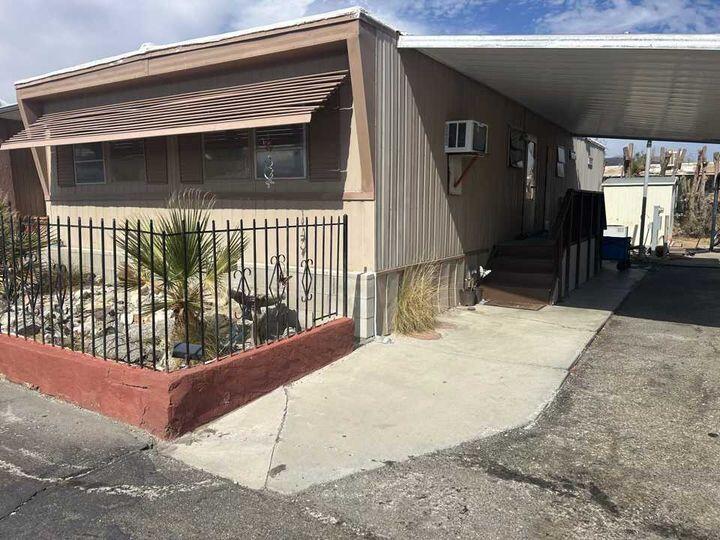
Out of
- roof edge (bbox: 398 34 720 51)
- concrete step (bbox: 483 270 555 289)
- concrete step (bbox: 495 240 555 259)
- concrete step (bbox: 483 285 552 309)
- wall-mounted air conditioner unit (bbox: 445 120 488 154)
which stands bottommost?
concrete step (bbox: 483 285 552 309)

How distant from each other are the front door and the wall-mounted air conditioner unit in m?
3.69

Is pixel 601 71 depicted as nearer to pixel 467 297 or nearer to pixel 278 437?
pixel 467 297

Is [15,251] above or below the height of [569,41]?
below

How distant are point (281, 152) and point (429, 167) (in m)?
1.93

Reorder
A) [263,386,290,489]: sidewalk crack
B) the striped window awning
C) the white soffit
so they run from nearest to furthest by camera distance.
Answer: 1. [263,386,290,489]: sidewalk crack
2. the white soffit
3. the striped window awning

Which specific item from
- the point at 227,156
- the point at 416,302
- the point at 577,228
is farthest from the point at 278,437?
the point at 577,228

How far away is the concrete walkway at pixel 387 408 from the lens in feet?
11.7

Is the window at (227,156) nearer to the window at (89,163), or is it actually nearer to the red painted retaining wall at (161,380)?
the window at (89,163)

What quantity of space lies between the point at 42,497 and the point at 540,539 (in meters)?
2.67

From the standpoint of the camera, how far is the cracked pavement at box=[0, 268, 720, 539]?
9.31ft

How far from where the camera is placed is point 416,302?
686cm

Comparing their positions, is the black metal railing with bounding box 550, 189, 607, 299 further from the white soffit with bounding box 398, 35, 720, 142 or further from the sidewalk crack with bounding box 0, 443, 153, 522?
the sidewalk crack with bounding box 0, 443, 153, 522

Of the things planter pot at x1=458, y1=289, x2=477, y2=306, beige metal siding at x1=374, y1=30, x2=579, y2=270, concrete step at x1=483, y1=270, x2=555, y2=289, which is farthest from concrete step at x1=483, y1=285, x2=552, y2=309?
beige metal siding at x1=374, y1=30, x2=579, y2=270

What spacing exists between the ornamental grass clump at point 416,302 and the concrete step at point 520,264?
2.36m
